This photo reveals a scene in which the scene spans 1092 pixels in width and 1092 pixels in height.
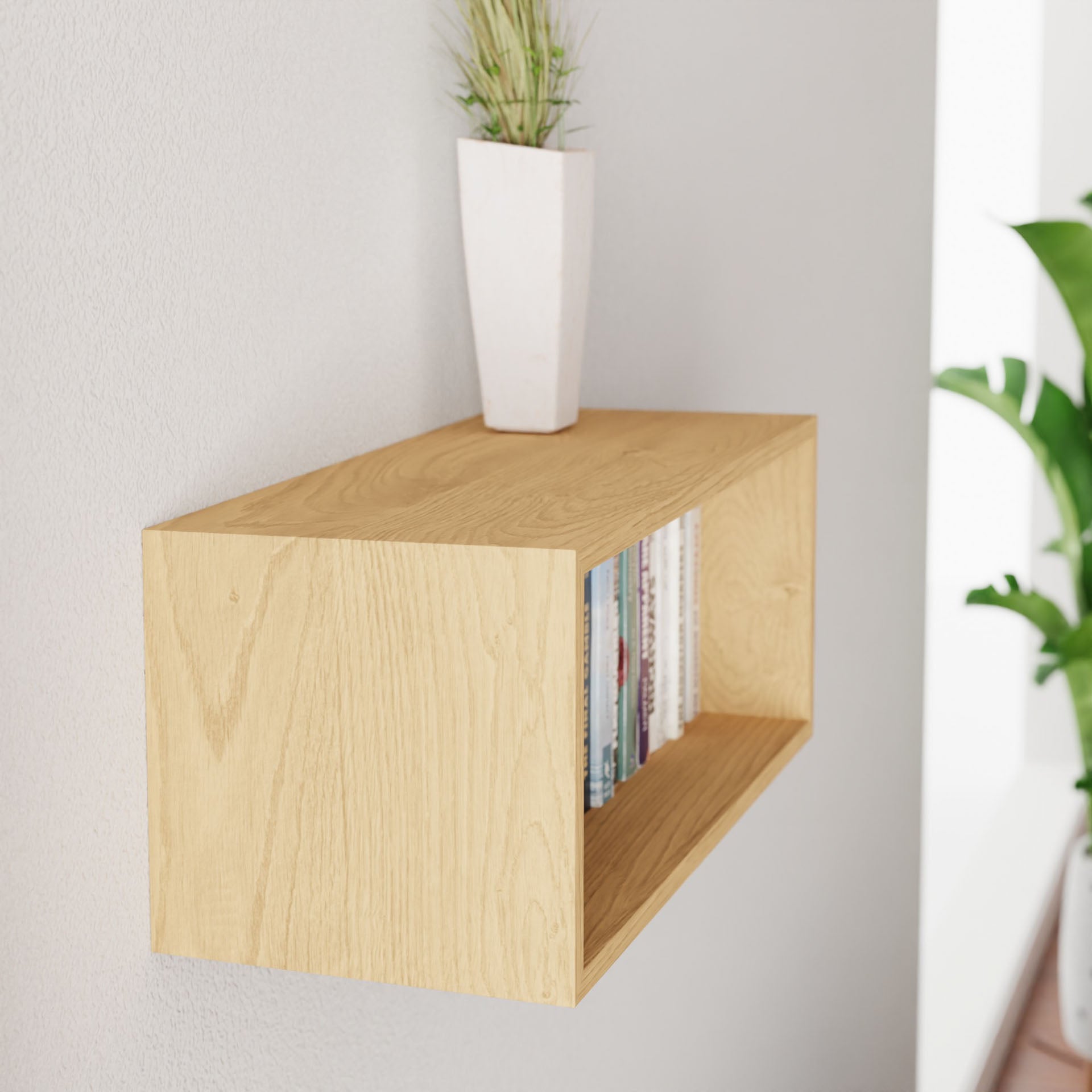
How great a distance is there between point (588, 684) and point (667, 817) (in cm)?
12

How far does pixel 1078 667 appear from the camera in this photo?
242 cm

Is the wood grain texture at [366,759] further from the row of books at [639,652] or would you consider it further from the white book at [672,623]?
the white book at [672,623]

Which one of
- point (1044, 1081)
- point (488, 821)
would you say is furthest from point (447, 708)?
point (1044, 1081)

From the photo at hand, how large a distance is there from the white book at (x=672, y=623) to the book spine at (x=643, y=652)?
0.04 m

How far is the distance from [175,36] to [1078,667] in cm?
208

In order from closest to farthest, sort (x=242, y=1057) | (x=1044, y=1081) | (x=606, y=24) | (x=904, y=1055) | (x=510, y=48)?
1. (x=242, y=1057)
2. (x=510, y=48)
3. (x=606, y=24)
4. (x=904, y=1055)
5. (x=1044, y=1081)

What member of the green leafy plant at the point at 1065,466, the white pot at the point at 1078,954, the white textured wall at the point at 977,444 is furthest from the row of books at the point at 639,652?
the white pot at the point at 1078,954

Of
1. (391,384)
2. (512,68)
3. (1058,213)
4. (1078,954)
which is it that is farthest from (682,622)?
(1058,213)

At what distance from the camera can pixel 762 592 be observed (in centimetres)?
128

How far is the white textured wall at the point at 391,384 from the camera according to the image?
71 centimetres

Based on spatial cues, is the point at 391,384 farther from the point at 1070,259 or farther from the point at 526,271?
the point at 1070,259

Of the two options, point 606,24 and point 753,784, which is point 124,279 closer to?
point 753,784

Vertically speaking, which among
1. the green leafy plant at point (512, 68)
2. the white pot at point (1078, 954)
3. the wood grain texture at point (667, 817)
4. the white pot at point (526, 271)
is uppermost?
the green leafy plant at point (512, 68)

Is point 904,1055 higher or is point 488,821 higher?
point 488,821
